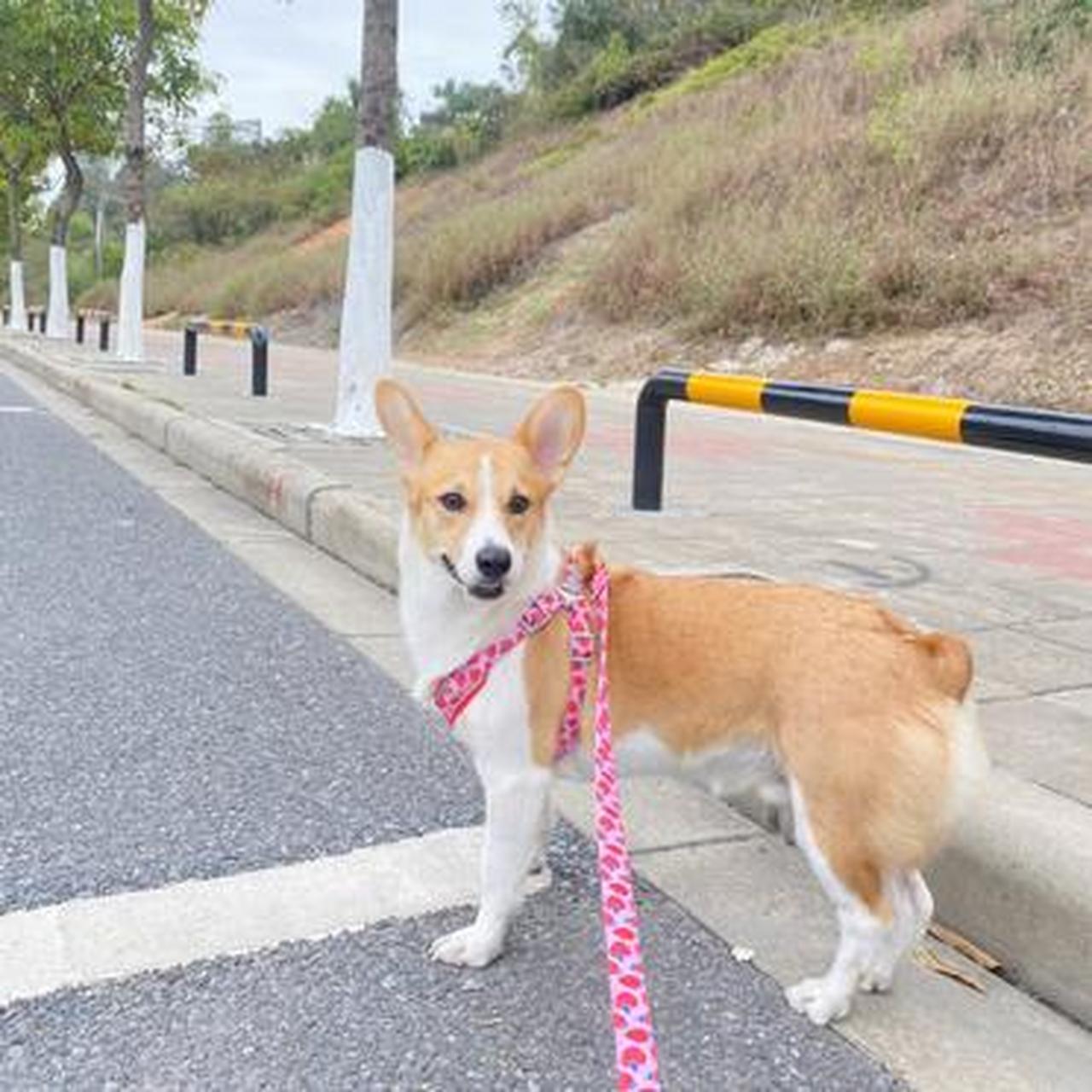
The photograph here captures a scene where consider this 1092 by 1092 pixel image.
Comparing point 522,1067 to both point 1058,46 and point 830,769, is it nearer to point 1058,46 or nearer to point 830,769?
point 830,769

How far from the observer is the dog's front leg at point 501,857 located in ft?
8.38

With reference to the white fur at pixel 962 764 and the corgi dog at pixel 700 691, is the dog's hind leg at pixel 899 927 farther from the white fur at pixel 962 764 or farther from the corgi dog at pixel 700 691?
the white fur at pixel 962 764

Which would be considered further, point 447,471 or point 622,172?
point 622,172

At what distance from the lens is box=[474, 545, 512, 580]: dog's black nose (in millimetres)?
2387

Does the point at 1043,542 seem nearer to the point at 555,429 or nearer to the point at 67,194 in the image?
the point at 555,429

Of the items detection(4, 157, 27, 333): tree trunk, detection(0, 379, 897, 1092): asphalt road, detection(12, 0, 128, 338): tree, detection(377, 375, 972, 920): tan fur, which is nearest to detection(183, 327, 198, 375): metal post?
detection(0, 379, 897, 1092): asphalt road

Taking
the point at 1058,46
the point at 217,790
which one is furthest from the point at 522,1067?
the point at 1058,46

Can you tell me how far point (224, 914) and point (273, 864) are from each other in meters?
0.24

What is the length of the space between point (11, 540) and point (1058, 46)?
50.9 feet

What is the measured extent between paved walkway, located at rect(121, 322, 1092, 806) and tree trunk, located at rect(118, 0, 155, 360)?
5.50m

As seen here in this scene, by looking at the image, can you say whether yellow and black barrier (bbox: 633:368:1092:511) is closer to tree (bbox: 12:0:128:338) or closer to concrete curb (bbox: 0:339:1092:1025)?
concrete curb (bbox: 0:339:1092:1025)

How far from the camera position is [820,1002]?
7.90 feet

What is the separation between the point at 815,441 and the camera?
1091 cm

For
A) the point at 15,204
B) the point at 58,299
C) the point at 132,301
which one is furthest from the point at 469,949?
the point at 15,204
